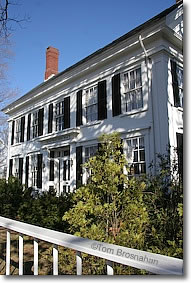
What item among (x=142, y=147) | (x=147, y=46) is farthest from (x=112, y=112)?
(x=147, y=46)

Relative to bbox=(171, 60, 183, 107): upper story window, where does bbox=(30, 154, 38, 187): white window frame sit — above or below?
below

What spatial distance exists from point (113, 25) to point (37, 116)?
8.47 m

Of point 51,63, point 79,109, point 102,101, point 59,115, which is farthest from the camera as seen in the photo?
point 51,63

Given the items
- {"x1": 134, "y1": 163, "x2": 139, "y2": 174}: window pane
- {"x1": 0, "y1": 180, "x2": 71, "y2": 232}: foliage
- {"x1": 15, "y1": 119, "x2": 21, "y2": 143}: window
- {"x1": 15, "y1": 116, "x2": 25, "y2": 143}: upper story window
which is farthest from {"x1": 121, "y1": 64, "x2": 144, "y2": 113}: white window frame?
{"x1": 15, "y1": 119, "x2": 21, "y2": 143}: window

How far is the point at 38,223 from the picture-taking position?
521 centimetres

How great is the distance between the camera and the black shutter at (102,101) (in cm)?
779

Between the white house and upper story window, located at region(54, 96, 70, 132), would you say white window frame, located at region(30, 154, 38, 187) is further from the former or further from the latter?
upper story window, located at region(54, 96, 70, 132)

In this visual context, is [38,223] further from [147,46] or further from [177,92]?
[147,46]

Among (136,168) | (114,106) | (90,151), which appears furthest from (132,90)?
(90,151)

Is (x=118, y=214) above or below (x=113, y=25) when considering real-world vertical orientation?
below

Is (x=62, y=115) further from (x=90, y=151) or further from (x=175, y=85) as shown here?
(x=175, y=85)

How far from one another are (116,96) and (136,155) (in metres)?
2.00

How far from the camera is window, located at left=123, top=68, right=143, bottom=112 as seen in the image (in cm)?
689

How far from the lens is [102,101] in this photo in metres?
7.89
